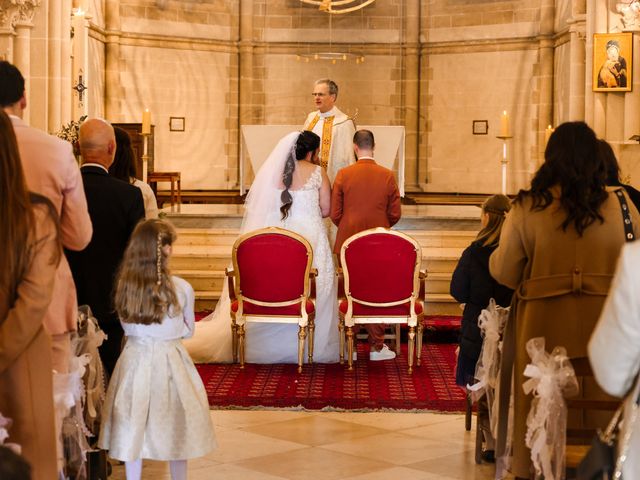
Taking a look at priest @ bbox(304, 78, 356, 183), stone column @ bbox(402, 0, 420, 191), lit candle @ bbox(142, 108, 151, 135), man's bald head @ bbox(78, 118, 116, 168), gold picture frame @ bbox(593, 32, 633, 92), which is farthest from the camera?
stone column @ bbox(402, 0, 420, 191)

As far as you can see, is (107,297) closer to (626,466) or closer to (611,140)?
(626,466)

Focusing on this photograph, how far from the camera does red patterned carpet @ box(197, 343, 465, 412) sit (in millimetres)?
7227

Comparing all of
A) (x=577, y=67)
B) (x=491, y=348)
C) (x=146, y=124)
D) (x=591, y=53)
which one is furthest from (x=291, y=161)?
(x=577, y=67)

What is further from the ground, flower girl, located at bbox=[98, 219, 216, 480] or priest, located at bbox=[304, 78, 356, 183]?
priest, located at bbox=[304, 78, 356, 183]

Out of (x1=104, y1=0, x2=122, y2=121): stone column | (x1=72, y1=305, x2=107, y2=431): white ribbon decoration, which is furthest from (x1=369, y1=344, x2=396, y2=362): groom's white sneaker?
(x1=104, y1=0, x2=122, y2=121): stone column

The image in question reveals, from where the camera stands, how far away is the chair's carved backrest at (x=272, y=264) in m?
8.14

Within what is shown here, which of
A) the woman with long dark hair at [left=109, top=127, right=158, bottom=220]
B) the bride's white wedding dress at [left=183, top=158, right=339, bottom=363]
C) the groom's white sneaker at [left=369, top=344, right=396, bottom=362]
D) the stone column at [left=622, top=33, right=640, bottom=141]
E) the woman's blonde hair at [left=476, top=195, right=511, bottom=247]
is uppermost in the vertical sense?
the stone column at [left=622, top=33, right=640, bottom=141]

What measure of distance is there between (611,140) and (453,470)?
9.69 meters

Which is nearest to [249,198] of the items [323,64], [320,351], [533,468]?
[320,351]

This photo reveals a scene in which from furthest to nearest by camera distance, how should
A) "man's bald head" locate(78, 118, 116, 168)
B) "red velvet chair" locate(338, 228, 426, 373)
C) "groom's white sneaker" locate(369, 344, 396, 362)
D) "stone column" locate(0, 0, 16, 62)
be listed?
"stone column" locate(0, 0, 16, 62) < "groom's white sneaker" locate(369, 344, 396, 362) < "red velvet chair" locate(338, 228, 426, 373) < "man's bald head" locate(78, 118, 116, 168)

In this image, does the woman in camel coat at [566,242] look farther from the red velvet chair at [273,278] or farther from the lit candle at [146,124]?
the lit candle at [146,124]

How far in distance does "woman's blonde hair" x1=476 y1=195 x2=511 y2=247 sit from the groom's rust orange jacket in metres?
3.04

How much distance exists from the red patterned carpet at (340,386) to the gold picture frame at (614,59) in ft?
21.3

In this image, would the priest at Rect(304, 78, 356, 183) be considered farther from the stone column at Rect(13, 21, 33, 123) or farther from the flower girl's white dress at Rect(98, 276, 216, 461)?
the flower girl's white dress at Rect(98, 276, 216, 461)
